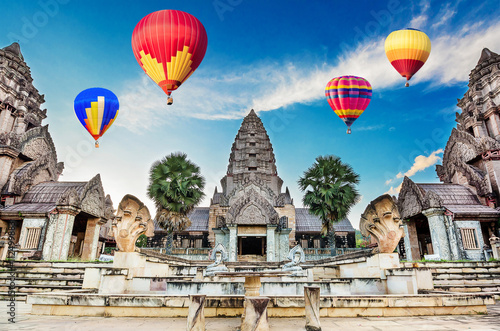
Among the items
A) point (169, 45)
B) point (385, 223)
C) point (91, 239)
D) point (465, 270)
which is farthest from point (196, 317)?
point (91, 239)

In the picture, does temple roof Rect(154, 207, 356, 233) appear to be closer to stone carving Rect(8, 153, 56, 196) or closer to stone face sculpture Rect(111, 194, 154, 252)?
stone carving Rect(8, 153, 56, 196)

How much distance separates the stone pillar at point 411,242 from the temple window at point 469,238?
3.47m

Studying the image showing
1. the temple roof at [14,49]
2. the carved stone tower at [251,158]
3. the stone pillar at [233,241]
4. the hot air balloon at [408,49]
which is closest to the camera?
the hot air balloon at [408,49]

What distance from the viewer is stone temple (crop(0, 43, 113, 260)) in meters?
18.5

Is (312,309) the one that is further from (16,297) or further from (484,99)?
(484,99)

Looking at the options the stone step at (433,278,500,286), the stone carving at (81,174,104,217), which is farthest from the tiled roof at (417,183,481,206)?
the stone carving at (81,174,104,217)

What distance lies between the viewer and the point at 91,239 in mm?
21828

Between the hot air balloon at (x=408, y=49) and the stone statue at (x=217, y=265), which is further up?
the hot air balloon at (x=408, y=49)

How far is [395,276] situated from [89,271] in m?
8.17

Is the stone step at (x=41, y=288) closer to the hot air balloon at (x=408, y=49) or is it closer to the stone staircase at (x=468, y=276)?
the stone staircase at (x=468, y=276)

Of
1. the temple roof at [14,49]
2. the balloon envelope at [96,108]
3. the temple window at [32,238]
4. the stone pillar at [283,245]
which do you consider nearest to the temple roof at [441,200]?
the stone pillar at [283,245]

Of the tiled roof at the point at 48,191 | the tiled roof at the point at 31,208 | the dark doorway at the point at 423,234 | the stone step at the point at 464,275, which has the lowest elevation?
the stone step at the point at 464,275

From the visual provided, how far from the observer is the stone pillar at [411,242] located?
20902 mm

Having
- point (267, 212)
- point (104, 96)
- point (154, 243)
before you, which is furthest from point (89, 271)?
point (154, 243)
